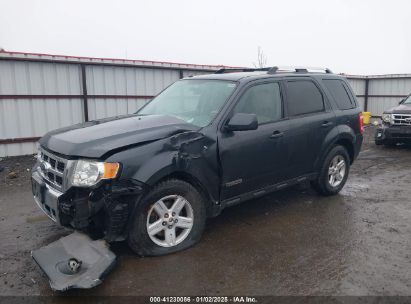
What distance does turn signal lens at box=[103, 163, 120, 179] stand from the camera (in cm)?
316

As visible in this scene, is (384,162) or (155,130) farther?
(384,162)

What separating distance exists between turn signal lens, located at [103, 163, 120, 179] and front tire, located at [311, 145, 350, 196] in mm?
3288

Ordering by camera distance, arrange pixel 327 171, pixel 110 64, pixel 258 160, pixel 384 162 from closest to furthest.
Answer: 1. pixel 258 160
2. pixel 327 171
3. pixel 384 162
4. pixel 110 64

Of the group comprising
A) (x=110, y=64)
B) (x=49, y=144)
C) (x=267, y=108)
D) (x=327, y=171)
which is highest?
(x=110, y=64)

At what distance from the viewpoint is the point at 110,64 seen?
10102 millimetres

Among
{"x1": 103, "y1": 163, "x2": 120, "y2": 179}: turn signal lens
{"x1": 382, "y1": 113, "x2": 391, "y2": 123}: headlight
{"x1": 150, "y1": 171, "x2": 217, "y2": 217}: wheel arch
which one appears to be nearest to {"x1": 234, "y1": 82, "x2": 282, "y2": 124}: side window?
{"x1": 150, "y1": 171, "x2": 217, "y2": 217}: wheel arch

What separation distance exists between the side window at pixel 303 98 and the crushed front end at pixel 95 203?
252 cm

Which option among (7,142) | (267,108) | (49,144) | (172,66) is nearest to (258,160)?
(267,108)

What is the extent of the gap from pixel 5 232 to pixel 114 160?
2191 millimetres

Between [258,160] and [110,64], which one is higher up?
[110,64]

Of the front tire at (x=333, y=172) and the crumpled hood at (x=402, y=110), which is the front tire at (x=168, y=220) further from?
the crumpled hood at (x=402, y=110)

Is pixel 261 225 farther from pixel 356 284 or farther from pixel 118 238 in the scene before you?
pixel 118 238

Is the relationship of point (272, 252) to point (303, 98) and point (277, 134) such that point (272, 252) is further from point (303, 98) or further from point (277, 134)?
point (303, 98)

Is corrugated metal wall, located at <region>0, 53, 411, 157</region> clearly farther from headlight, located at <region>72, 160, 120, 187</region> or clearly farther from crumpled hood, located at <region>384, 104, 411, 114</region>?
headlight, located at <region>72, 160, 120, 187</region>
